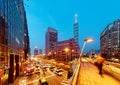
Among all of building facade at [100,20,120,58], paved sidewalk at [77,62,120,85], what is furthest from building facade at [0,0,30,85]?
building facade at [100,20,120,58]

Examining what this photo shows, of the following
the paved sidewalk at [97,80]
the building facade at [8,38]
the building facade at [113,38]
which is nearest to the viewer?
the paved sidewalk at [97,80]

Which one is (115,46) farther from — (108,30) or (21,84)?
(21,84)

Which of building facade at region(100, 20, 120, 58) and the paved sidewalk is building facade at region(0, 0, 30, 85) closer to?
the paved sidewalk

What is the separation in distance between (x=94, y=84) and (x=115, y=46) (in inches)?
5862

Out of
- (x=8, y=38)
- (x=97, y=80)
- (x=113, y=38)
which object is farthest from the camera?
(x=113, y=38)

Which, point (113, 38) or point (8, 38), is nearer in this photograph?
point (8, 38)

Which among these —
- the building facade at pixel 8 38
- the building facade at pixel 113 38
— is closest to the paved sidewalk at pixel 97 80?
the building facade at pixel 8 38

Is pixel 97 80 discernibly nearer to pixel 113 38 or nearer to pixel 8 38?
pixel 8 38

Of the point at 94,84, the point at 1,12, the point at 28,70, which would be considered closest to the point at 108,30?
the point at 28,70

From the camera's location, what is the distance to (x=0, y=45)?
27375 mm

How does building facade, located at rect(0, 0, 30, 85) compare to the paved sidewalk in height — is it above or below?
above

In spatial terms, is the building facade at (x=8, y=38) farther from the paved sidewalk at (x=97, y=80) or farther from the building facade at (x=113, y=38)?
the building facade at (x=113, y=38)

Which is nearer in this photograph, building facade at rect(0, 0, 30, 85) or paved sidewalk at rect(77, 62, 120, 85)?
paved sidewalk at rect(77, 62, 120, 85)

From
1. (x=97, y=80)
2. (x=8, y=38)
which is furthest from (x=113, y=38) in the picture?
(x=97, y=80)
